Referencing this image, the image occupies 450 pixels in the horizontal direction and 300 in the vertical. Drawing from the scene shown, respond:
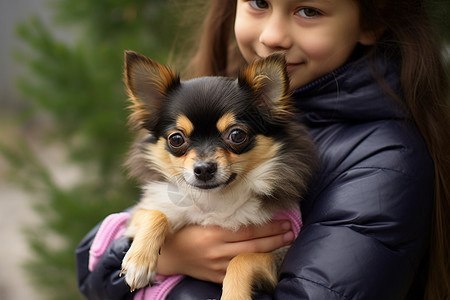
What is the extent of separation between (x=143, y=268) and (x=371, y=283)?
0.91m

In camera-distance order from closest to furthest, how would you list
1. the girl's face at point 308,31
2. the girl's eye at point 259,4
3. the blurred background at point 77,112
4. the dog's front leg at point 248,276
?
the dog's front leg at point 248,276
the girl's face at point 308,31
the girl's eye at point 259,4
the blurred background at point 77,112

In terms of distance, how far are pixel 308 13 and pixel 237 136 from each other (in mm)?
668

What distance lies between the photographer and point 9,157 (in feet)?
Answer: 13.6

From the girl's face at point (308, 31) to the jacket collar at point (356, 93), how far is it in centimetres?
8

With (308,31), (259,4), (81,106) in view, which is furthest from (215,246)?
(81,106)

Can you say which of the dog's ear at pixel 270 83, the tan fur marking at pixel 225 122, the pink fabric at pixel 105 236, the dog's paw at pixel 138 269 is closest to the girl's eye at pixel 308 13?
the dog's ear at pixel 270 83

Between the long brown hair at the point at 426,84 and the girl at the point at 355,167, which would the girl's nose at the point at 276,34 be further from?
the long brown hair at the point at 426,84

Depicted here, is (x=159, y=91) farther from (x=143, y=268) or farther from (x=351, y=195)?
(x=351, y=195)

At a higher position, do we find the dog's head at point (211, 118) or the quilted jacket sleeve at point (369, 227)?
the dog's head at point (211, 118)

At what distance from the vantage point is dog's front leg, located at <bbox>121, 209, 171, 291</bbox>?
1.89 metres

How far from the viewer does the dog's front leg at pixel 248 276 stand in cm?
186

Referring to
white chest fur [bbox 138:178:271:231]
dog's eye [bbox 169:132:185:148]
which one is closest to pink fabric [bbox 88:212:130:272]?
white chest fur [bbox 138:178:271:231]

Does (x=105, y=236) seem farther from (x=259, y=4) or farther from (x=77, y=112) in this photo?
(x=77, y=112)

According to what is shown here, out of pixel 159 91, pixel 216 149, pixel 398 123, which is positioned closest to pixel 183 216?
pixel 216 149
